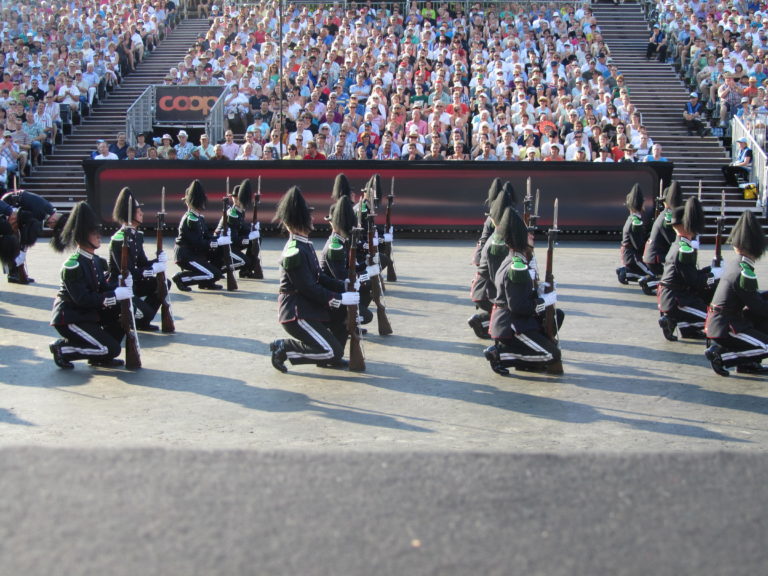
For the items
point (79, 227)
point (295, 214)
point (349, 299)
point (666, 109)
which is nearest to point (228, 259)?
point (79, 227)

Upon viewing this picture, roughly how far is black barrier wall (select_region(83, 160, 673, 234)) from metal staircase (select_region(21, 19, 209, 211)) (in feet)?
8.86

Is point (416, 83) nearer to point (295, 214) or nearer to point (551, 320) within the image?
point (295, 214)

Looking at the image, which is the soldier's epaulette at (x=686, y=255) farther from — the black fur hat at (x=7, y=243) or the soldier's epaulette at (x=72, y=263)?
the black fur hat at (x=7, y=243)

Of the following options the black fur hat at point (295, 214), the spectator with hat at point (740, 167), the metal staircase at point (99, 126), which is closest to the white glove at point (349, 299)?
the black fur hat at point (295, 214)

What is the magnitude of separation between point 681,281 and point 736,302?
4.81 feet

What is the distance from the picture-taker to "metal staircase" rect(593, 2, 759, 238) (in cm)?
2102

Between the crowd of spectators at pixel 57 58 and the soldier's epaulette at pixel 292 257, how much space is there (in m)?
13.2

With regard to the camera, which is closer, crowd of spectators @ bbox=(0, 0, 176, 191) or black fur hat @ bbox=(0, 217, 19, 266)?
black fur hat @ bbox=(0, 217, 19, 266)

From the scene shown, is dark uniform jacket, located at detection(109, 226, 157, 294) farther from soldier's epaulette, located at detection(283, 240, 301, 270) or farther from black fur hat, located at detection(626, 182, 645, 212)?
black fur hat, located at detection(626, 182, 645, 212)

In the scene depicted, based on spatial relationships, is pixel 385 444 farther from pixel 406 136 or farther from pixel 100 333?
pixel 406 136

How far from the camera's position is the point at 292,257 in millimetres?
9617

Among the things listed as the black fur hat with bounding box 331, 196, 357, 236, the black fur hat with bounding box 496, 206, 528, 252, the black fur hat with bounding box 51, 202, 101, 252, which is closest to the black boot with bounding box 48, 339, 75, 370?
the black fur hat with bounding box 51, 202, 101, 252

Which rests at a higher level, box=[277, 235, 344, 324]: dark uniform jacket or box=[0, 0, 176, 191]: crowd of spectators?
box=[0, 0, 176, 191]: crowd of spectators

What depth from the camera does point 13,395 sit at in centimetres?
881
